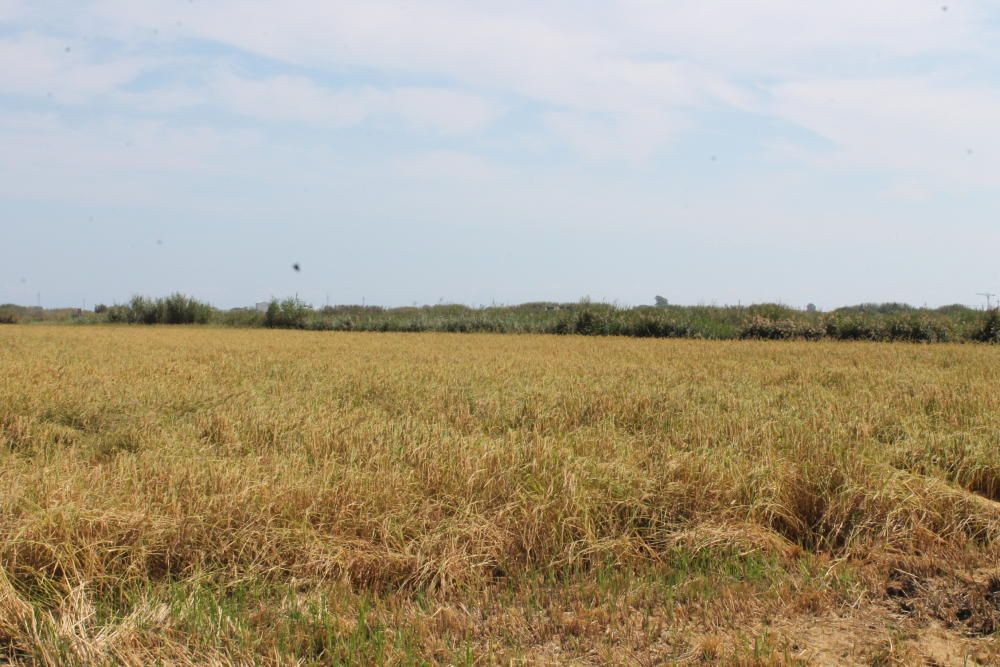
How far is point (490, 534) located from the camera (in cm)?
371

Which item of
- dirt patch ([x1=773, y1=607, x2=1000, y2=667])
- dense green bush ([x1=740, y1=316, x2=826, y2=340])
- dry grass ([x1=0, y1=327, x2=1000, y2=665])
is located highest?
dense green bush ([x1=740, y1=316, x2=826, y2=340])

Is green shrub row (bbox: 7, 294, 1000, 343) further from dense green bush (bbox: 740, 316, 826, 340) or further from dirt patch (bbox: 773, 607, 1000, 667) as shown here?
dirt patch (bbox: 773, 607, 1000, 667)

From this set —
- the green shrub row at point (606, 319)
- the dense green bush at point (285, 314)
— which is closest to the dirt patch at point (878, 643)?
the green shrub row at point (606, 319)

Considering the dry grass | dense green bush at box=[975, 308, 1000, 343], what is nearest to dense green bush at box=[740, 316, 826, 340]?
dense green bush at box=[975, 308, 1000, 343]

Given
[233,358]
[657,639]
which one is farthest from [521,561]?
[233,358]

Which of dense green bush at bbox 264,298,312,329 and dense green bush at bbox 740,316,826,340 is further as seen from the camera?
dense green bush at bbox 264,298,312,329

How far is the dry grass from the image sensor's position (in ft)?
9.27

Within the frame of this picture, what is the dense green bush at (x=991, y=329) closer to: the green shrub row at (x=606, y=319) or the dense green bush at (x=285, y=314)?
the green shrub row at (x=606, y=319)

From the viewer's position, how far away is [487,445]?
512cm

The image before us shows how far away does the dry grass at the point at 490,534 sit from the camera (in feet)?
9.27

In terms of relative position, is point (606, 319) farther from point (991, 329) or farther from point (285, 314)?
point (285, 314)

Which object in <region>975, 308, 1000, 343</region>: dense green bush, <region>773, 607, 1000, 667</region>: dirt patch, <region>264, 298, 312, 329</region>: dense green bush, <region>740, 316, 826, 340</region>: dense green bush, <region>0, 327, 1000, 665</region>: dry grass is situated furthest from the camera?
<region>264, 298, 312, 329</region>: dense green bush

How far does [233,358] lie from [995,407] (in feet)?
36.1

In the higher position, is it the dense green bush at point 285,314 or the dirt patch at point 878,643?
the dense green bush at point 285,314
